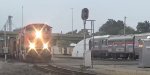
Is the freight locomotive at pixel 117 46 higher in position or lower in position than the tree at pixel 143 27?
lower

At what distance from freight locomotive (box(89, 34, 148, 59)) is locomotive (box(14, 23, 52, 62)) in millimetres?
17705

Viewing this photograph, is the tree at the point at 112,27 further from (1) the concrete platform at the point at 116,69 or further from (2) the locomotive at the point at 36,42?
(1) the concrete platform at the point at 116,69

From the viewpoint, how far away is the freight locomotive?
Result: 56.0 m

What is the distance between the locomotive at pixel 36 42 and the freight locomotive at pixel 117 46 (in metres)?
17.7

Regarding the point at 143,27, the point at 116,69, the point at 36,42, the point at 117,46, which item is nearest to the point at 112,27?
the point at 143,27

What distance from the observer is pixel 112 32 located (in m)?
167

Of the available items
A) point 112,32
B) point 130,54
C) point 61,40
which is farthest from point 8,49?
point 112,32

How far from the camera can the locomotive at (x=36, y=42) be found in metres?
38.1

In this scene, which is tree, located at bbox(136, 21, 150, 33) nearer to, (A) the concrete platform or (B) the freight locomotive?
(B) the freight locomotive

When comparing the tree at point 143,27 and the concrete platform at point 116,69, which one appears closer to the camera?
the concrete platform at point 116,69

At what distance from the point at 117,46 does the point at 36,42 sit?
81.7 feet

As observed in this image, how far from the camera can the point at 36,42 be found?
3834 centimetres

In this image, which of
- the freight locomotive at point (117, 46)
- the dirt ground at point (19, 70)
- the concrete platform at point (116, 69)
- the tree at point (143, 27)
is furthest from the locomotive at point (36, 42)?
the tree at point (143, 27)

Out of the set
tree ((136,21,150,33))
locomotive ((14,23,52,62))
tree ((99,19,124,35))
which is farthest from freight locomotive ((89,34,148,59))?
tree ((99,19,124,35))
